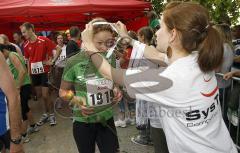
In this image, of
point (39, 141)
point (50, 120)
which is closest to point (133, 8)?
point (50, 120)

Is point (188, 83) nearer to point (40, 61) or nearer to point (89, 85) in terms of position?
A: point (89, 85)

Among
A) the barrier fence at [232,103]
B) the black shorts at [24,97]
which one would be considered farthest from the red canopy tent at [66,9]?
the barrier fence at [232,103]

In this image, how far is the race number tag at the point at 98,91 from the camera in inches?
111

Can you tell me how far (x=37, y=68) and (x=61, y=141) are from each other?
5.69 feet

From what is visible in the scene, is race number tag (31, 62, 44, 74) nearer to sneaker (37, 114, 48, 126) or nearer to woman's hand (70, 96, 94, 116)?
sneaker (37, 114, 48, 126)

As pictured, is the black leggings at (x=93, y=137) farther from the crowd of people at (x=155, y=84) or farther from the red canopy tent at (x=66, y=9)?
the red canopy tent at (x=66, y=9)

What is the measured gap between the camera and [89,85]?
2887 mm

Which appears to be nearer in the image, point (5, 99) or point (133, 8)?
point (5, 99)

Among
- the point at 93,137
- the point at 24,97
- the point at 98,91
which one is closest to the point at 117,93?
the point at 98,91

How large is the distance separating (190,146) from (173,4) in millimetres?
742

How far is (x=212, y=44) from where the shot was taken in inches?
65.3

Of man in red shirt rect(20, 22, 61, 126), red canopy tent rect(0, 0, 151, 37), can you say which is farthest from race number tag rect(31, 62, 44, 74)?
red canopy tent rect(0, 0, 151, 37)

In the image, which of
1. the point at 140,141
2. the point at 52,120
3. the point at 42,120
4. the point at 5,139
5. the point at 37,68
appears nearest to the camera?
the point at 5,139

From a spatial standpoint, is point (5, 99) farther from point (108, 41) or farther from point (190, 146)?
point (190, 146)
